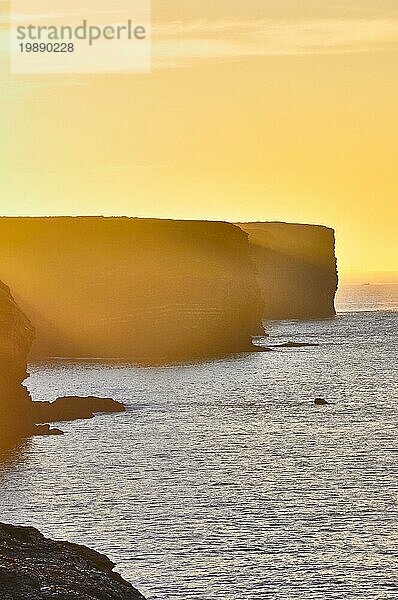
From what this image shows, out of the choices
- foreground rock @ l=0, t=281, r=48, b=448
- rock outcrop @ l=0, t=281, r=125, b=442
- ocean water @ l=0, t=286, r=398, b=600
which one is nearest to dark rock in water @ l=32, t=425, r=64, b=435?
rock outcrop @ l=0, t=281, r=125, b=442

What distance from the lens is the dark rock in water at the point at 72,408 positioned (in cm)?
13688

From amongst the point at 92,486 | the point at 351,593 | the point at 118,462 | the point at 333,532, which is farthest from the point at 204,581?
the point at 118,462

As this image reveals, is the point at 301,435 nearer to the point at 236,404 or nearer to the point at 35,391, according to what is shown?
the point at 236,404

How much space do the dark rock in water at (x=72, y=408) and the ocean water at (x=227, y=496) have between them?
3.16 meters

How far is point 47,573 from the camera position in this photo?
40062mm

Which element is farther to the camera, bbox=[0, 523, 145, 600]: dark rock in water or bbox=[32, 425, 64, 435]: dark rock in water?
bbox=[32, 425, 64, 435]: dark rock in water

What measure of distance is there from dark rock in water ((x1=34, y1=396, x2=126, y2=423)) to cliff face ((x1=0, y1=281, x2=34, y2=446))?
3.68 meters

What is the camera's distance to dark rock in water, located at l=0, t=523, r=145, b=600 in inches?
Result: 1497

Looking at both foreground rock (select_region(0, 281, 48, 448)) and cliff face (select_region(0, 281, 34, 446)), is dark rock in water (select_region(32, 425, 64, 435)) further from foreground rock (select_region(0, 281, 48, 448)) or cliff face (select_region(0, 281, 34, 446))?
cliff face (select_region(0, 281, 34, 446))

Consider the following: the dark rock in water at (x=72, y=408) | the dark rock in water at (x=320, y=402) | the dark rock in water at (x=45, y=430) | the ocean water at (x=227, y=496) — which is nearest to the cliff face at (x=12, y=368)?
the dark rock in water at (x=45, y=430)

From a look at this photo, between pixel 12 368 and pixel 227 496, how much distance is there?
47310 mm

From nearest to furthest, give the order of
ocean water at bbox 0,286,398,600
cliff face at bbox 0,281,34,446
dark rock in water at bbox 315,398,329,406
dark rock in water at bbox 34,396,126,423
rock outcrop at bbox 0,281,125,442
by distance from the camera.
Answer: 1. ocean water at bbox 0,286,398,600
2. rock outcrop at bbox 0,281,125,442
3. cliff face at bbox 0,281,34,446
4. dark rock in water at bbox 34,396,126,423
5. dark rock in water at bbox 315,398,329,406

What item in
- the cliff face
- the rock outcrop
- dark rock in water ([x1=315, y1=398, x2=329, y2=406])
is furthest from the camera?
dark rock in water ([x1=315, y1=398, x2=329, y2=406])

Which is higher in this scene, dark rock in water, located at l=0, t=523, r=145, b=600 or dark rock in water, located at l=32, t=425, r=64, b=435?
dark rock in water, located at l=0, t=523, r=145, b=600
